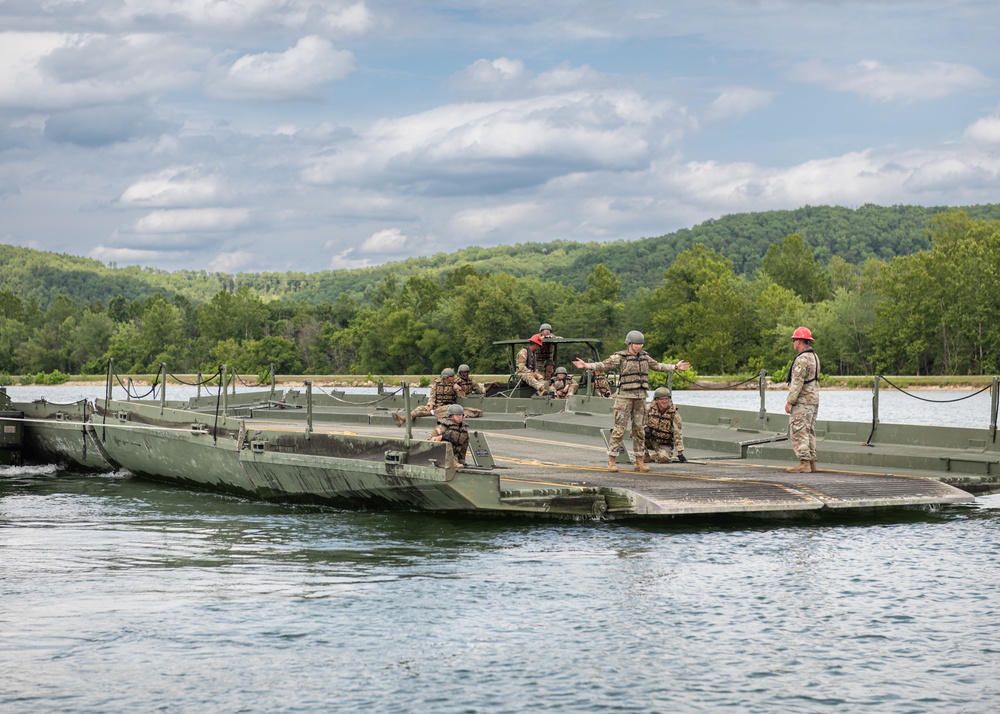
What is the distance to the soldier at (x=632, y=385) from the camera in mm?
16469

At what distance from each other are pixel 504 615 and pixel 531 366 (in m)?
15.3

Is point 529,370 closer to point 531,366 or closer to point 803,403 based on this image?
point 531,366

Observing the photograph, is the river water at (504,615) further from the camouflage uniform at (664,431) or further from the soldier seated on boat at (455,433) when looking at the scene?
the camouflage uniform at (664,431)

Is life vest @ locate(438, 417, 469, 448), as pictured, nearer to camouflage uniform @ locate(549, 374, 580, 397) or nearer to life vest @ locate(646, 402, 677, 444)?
life vest @ locate(646, 402, 677, 444)

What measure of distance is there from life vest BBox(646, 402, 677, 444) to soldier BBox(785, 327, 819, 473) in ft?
6.62

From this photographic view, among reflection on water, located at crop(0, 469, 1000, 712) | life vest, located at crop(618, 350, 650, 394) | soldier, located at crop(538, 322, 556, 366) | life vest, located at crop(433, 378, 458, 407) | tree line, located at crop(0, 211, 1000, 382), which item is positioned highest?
tree line, located at crop(0, 211, 1000, 382)

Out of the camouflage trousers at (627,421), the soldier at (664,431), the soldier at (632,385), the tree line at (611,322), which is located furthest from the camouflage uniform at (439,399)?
the tree line at (611,322)

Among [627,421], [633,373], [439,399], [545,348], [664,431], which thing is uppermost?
[545,348]

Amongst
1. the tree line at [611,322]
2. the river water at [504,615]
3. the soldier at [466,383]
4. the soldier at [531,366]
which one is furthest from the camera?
the tree line at [611,322]

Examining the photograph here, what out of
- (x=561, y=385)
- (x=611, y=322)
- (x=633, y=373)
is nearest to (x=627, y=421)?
(x=633, y=373)

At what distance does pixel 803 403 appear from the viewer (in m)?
16.9

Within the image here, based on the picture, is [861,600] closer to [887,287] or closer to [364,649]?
[364,649]

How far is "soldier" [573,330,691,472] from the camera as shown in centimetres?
1647

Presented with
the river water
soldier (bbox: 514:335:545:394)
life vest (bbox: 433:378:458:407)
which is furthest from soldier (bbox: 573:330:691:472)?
soldier (bbox: 514:335:545:394)
